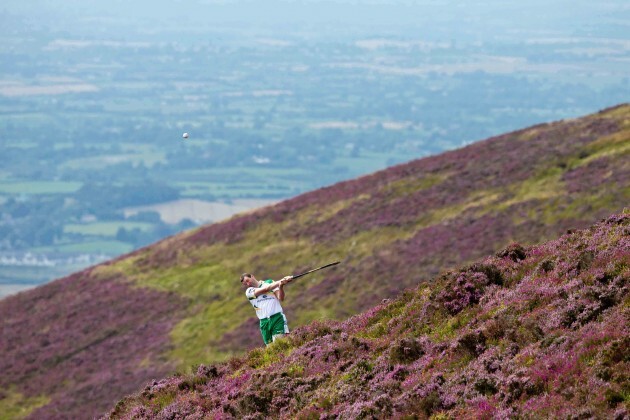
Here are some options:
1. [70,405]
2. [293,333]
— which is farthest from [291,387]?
[70,405]

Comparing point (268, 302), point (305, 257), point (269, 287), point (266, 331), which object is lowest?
point (266, 331)

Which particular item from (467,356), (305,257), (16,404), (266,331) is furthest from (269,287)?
(305,257)

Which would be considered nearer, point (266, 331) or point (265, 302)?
point (265, 302)

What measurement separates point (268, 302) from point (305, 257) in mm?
39839

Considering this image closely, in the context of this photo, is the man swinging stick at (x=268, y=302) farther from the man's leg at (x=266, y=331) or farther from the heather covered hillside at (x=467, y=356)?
the heather covered hillside at (x=467, y=356)

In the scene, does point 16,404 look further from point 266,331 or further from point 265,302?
point 265,302

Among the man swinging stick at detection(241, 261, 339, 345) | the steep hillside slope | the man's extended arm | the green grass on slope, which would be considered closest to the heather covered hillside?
the man swinging stick at detection(241, 261, 339, 345)

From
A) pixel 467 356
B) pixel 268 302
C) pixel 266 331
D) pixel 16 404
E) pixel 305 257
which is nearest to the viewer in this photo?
pixel 467 356

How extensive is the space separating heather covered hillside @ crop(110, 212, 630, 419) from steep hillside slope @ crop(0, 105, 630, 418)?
2946 centimetres

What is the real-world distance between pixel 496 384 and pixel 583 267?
4898mm

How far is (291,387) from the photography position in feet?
66.6

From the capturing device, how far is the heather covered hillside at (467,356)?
16.0 m

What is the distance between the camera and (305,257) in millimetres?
64312

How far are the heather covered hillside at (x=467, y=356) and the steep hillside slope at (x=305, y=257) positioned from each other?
29456mm
